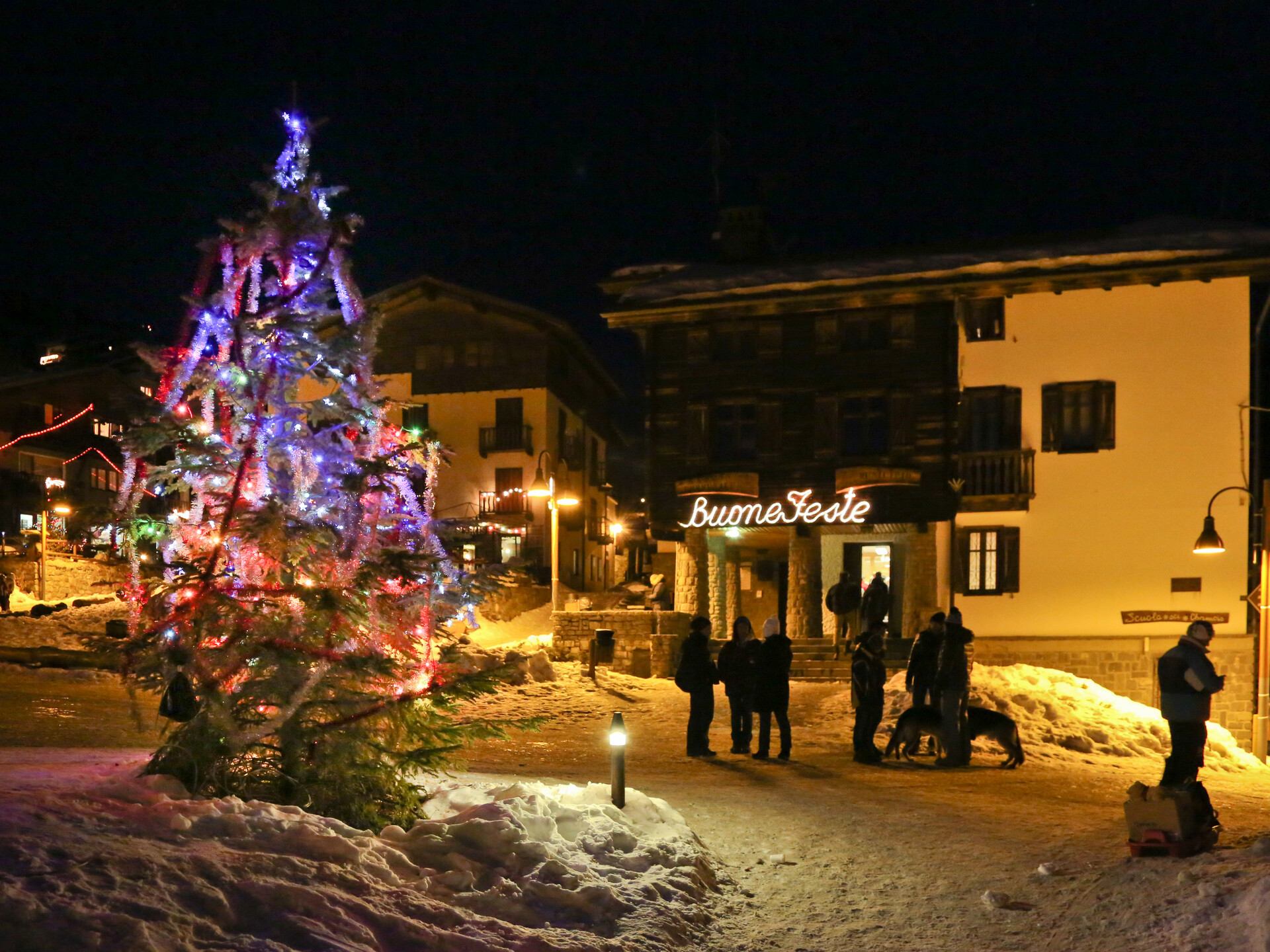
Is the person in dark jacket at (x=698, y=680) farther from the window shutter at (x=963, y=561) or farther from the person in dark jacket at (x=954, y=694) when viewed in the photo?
the window shutter at (x=963, y=561)

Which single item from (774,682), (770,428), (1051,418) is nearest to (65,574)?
(770,428)

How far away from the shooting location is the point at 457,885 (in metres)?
7.61

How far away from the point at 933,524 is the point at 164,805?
23399mm

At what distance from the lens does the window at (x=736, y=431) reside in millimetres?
30094

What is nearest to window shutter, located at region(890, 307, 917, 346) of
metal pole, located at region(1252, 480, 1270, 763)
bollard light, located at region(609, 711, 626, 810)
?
metal pole, located at region(1252, 480, 1270, 763)

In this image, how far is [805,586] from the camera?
97.1 feet

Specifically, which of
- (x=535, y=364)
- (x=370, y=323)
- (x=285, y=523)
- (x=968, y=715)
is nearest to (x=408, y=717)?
(x=285, y=523)

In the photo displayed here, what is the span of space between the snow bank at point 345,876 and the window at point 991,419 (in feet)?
66.2

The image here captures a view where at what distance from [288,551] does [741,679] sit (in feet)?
24.8

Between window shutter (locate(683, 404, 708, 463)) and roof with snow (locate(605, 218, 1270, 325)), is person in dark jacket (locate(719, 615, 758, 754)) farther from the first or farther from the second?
roof with snow (locate(605, 218, 1270, 325))

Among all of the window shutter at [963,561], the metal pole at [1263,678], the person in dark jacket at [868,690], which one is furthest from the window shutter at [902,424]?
the person in dark jacket at [868,690]

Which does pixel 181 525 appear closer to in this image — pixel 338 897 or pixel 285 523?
pixel 285 523

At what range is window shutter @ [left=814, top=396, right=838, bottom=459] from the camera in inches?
1160

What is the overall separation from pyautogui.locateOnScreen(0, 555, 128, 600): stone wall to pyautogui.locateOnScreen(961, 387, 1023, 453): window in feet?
90.7
